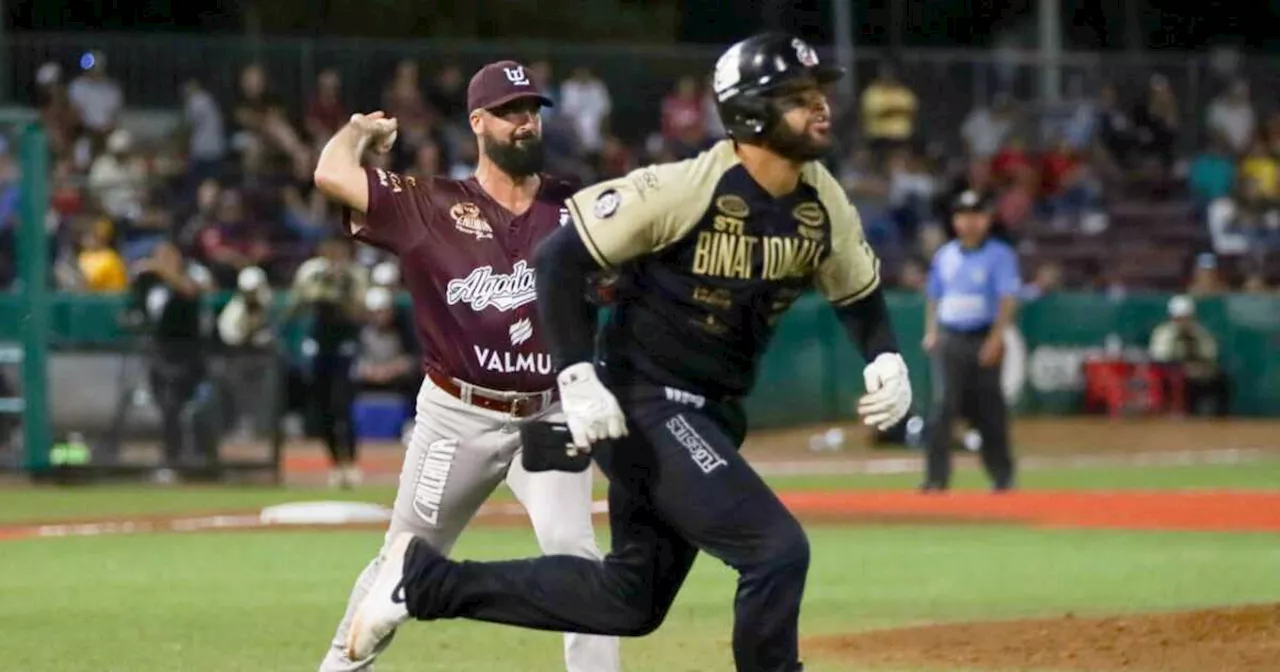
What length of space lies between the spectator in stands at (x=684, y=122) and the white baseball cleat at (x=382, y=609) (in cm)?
2186

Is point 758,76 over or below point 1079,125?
over

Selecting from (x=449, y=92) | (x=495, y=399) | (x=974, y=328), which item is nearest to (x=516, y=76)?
(x=495, y=399)

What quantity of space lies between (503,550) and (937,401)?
5226mm

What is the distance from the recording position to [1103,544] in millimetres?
15781

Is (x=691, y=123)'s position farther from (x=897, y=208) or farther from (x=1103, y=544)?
(x=1103, y=544)

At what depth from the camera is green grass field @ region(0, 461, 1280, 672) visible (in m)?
10.2

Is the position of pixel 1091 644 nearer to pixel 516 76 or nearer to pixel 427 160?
pixel 516 76

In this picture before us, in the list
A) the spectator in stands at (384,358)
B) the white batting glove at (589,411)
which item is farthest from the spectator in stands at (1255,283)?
the white batting glove at (589,411)

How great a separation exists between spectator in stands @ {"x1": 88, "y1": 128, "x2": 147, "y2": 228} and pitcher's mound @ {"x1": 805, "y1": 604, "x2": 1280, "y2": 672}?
16.3 metres

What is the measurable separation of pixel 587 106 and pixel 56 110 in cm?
659

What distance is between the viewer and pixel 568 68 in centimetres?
3069

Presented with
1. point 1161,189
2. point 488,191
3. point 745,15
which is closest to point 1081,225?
point 1161,189

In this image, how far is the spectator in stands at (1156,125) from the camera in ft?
106

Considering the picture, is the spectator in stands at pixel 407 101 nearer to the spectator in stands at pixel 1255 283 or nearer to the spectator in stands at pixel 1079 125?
the spectator in stands at pixel 1079 125
